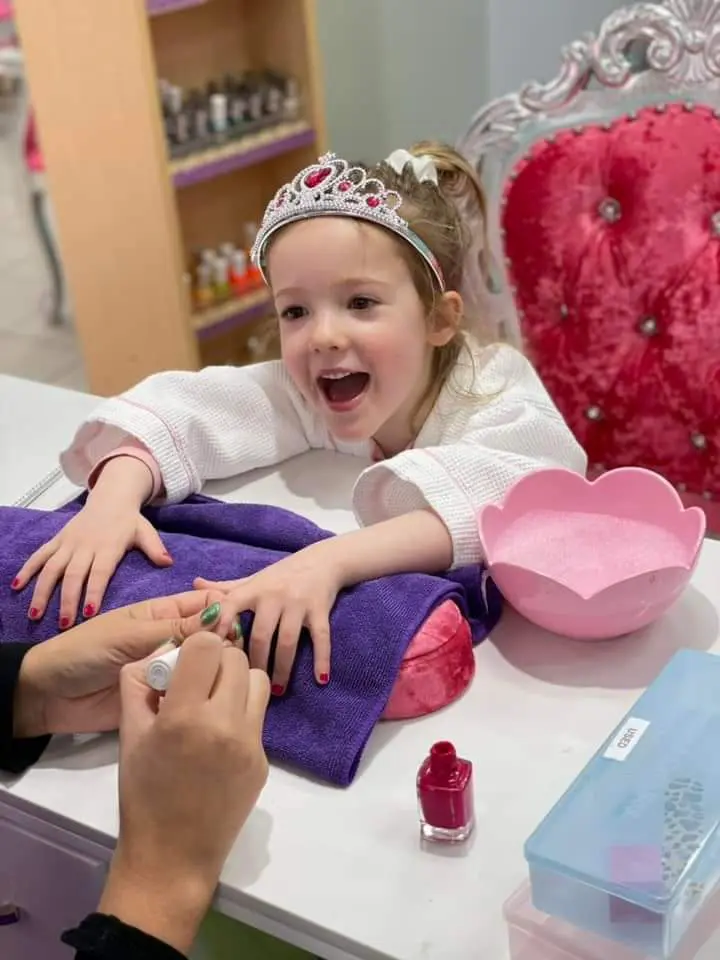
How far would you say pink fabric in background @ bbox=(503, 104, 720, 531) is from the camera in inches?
49.4

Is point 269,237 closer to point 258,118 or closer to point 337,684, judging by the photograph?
point 337,684

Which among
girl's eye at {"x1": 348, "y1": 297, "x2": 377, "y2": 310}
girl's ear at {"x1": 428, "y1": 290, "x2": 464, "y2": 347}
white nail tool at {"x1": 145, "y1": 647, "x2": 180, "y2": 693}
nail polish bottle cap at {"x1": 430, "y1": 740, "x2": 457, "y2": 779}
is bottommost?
nail polish bottle cap at {"x1": 430, "y1": 740, "x2": 457, "y2": 779}

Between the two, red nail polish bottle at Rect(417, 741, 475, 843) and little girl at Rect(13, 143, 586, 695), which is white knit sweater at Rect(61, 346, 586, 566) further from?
red nail polish bottle at Rect(417, 741, 475, 843)

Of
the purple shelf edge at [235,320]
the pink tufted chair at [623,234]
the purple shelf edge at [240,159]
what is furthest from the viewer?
the purple shelf edge at [235,320]

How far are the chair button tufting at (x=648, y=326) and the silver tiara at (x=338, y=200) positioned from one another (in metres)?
0.37

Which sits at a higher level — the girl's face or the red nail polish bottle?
the girl's face

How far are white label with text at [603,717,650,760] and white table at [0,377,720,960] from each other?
0.08 metres

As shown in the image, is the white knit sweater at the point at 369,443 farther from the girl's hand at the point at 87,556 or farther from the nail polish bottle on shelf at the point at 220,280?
the nail polish bottle on shelf at the point at 220,280

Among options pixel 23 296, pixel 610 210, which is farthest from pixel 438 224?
pixel 23 296

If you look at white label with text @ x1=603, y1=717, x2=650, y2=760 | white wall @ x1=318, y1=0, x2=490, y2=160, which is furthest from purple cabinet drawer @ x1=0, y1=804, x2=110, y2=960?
white wall @ x1=318, y1=0, x2=490, y2=160

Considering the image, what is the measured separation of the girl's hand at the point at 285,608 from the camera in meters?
0.81

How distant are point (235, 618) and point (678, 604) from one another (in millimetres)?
365

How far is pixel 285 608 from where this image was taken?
83 cm

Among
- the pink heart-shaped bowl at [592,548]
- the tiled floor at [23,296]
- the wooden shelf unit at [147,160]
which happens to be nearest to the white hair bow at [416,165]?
the pink heart-shaped bowl at [592,548]
